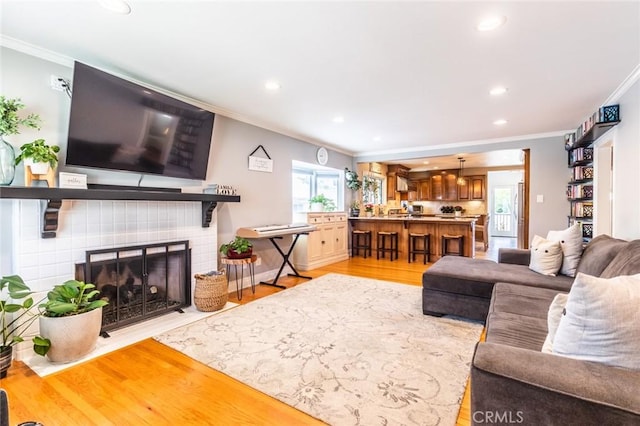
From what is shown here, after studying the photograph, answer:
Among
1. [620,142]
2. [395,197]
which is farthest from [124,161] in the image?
[395,197]

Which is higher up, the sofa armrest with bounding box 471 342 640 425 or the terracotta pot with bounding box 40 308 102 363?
the sofa armrest with bounding box 471 342 640 425

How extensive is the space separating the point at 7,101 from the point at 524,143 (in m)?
6.47

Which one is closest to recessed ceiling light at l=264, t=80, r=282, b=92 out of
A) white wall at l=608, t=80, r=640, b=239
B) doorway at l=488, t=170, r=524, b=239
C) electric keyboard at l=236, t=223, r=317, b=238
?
electric keyboard at l=236, t=223, r=317, b=238

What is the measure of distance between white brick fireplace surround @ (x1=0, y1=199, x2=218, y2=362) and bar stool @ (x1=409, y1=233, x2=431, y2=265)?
417cm

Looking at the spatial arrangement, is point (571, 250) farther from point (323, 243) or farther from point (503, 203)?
point (503, 203)

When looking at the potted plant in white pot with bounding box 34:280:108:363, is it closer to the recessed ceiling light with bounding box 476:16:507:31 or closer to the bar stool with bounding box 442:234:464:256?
the recessed ceiling light with bounding box 476:16:507:31

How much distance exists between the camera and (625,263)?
5.82ft

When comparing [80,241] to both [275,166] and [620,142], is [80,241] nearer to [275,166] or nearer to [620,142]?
[275,166]

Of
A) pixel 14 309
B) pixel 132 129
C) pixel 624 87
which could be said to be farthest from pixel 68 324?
pixel 624 87

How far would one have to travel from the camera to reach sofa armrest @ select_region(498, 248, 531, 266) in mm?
3408

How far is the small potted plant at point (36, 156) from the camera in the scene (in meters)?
2.19

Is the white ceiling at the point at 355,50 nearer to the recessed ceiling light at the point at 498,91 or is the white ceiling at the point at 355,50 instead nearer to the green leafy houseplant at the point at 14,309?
the recessed ceiling light at the point at 498,91

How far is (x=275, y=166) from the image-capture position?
4734 millimetres

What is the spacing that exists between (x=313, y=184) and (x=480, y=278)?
3.92 m
